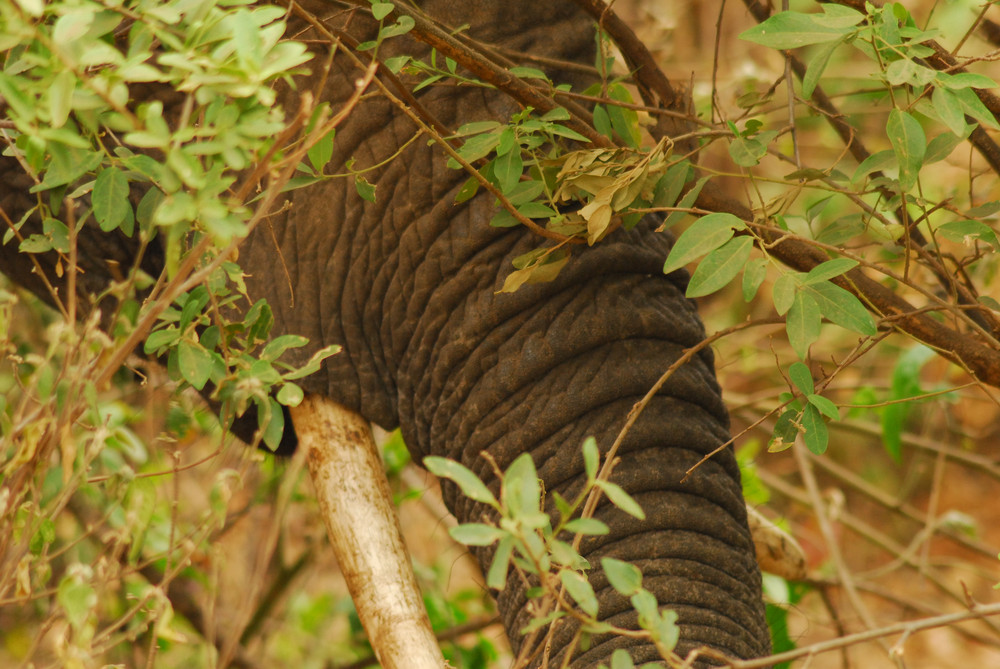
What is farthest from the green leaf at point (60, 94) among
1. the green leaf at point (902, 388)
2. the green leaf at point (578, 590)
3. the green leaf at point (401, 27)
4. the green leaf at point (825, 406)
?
the green leaf at point (902, 388)

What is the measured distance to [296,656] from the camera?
3.25 metres

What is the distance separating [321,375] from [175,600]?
45.6 inches

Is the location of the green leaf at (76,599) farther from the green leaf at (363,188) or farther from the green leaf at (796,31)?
the green leaf at (796,31)

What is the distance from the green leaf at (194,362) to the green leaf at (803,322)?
0.53 meters

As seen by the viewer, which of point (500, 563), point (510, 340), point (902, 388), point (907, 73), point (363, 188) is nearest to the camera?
point (500, 563)

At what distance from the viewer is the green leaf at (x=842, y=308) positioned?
98 cm

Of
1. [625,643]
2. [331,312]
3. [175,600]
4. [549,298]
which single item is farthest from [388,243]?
[175,600]

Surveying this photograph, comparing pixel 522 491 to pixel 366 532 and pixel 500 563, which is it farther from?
pixel 366 532

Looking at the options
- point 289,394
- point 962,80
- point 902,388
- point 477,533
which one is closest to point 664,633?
point 477,533

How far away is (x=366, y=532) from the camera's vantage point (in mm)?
1337

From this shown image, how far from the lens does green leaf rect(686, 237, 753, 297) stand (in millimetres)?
1004

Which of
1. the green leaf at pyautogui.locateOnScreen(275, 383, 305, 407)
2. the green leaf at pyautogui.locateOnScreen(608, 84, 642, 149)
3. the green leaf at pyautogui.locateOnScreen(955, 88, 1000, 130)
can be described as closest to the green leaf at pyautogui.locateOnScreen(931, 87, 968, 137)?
the green leaf at pyautogui.locateOnScreen(955, 88, 1000, 130)

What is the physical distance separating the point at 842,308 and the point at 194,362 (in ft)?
1.95

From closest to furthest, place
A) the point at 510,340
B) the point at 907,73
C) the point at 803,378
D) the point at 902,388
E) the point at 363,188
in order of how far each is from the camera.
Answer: the point at 907,73 → the point at 803,378 → the point at 363,188 → the point at 510,340 → the point at 902,388
